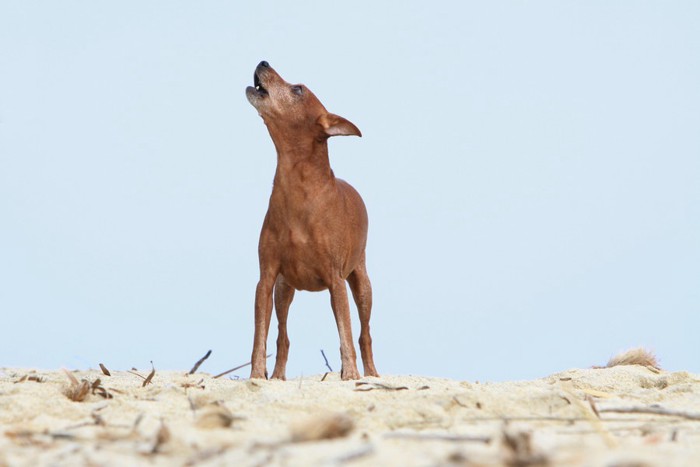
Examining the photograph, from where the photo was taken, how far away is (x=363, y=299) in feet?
32.1

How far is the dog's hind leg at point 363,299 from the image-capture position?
9602mm

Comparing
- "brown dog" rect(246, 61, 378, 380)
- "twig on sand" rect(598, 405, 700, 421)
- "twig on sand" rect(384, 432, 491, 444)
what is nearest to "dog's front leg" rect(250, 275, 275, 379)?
"brown dog" rect(246, 61, 378, 380)

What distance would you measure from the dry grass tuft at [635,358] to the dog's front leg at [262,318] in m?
4.06

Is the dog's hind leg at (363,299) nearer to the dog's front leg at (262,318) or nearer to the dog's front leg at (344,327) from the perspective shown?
the dog's front leg at (344,327)

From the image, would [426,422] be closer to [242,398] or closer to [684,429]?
[684,429]

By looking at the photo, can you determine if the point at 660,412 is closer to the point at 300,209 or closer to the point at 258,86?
the point at 300,209

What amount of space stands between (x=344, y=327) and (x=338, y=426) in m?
4.88

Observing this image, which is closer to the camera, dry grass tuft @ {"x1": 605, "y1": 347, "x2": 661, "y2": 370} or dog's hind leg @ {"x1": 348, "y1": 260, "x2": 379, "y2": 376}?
dog's hind leg @ {"x1": 348, "y1": 260, "x2": 379, "y2": 376}

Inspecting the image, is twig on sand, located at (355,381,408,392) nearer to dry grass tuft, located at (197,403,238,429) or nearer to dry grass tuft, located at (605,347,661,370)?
dry grass tuft, located at (197,403,238,429)

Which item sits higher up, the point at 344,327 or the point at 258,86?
the point at 258,86

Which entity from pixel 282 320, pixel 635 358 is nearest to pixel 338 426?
pixel 282 320

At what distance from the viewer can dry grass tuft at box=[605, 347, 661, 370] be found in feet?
33.6

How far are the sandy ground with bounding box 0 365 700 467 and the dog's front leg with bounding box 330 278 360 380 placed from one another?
1749 millimetres

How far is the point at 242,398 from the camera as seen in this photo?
577 centimetres
